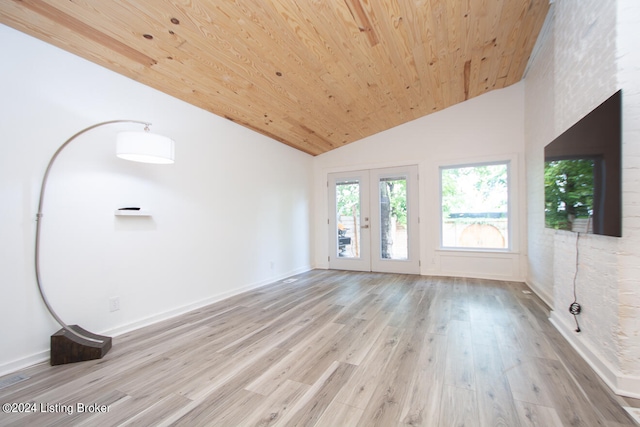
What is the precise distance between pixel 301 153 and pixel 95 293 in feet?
13.0

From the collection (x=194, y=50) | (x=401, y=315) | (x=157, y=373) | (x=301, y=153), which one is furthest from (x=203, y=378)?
(x=301, y=153)

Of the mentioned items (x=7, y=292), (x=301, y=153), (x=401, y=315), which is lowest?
(x=401, y=315)

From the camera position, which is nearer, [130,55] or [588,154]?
[588,154]

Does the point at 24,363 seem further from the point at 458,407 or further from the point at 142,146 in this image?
the point at 458,407

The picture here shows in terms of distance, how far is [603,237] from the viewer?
1.76m

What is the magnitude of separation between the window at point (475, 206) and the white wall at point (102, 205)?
139 inches

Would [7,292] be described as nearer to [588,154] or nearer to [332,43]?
[332,43]

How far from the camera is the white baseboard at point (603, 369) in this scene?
1539mm

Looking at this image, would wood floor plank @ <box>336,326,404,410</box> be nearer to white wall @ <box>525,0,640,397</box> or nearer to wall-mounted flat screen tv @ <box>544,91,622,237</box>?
white wall @ <box>525,0,640,397</box>

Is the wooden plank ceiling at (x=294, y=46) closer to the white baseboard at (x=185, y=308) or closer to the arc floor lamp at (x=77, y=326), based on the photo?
the arc floor lamp at (x=77, y=326)

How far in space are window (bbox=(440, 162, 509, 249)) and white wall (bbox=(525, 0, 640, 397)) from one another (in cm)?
206

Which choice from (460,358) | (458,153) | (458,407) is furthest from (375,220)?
(458,407)

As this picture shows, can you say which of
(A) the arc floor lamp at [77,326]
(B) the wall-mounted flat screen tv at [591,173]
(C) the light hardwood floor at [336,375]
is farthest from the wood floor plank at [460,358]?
(A) the arc floor lamp at [77,326]

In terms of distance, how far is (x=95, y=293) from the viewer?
2348 millimetres
